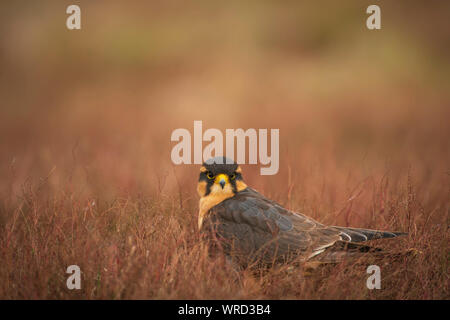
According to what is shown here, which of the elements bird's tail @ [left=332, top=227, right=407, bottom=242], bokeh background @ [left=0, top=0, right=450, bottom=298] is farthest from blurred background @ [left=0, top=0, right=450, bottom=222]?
bird's tail @ [left=332, top=227, right=407, bottom=242]

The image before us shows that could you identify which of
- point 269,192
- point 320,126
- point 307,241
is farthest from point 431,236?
point 320,126

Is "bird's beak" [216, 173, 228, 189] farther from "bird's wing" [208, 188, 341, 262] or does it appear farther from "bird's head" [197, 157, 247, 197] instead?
"bird's wing" [208, 188, 341, 262]

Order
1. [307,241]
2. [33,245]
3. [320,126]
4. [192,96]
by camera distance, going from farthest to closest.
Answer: [192,96] → [320,126] → [307,241] → [33,245]

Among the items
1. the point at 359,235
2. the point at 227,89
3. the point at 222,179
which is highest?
the point at 227,89

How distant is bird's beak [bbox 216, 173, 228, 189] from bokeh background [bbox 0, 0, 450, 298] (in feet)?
1.84

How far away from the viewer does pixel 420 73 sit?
15.8 metres

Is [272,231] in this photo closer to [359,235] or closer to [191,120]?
[359,235]

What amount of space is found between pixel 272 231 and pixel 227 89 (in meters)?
9.65

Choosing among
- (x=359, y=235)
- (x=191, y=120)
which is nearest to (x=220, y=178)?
(x=359, y=235)

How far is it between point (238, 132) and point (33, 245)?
671cm

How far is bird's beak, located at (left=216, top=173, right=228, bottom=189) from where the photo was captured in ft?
15.7

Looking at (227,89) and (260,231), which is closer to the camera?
(260,231)

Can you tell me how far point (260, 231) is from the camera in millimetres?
4461

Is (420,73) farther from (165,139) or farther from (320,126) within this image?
(165,139)
